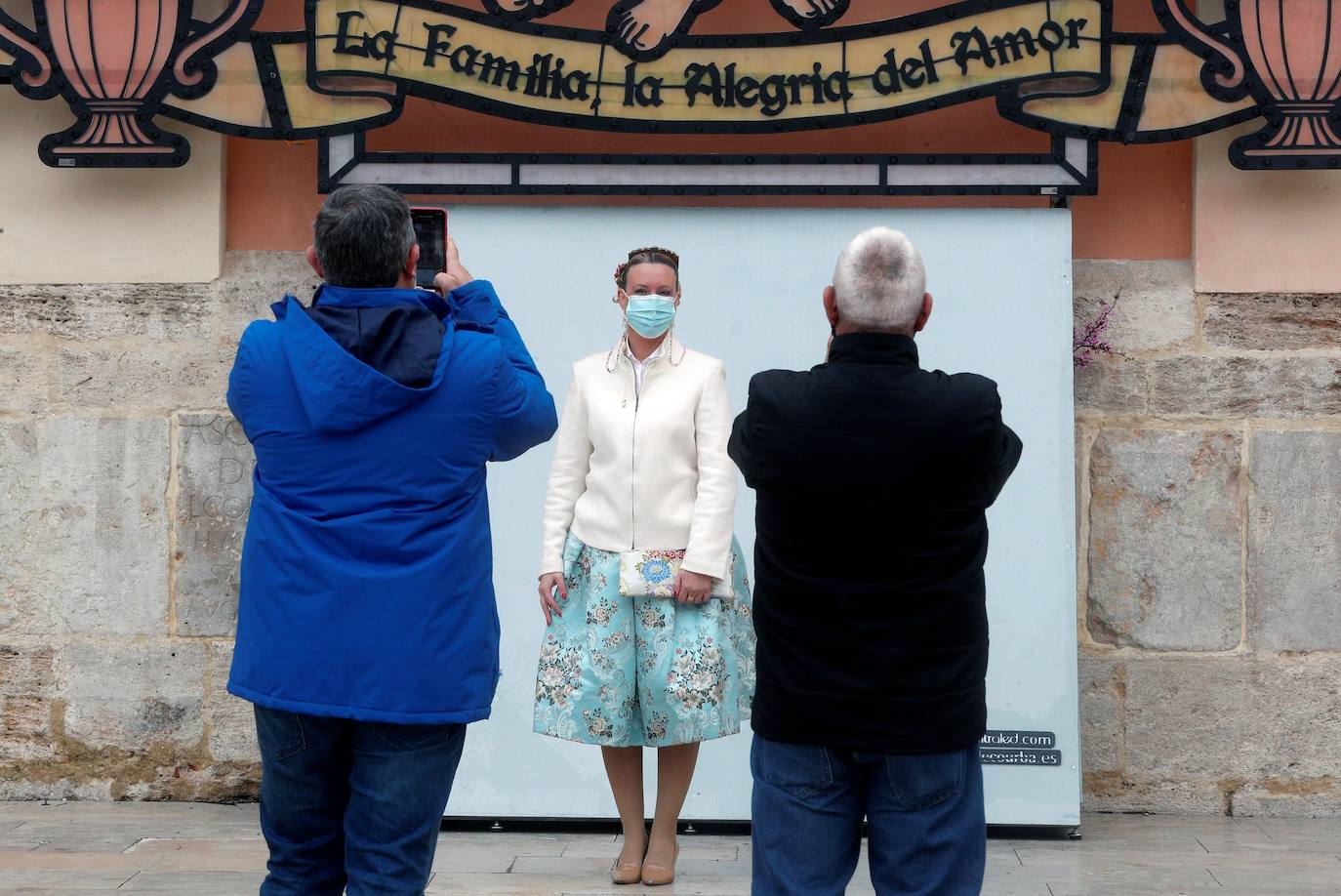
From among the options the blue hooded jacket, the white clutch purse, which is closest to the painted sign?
the white clutch purse

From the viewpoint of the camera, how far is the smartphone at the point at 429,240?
3.18 m

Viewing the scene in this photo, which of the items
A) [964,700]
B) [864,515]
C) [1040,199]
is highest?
[1040,199]

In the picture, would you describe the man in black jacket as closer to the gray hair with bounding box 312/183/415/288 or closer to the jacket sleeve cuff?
the jacket sleeve cuff

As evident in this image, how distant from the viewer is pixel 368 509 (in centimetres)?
267

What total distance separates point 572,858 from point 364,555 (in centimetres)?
224

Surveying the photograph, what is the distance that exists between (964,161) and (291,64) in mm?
2091

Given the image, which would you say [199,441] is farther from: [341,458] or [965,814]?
[965,814]

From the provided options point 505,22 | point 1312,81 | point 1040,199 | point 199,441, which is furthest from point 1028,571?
point 199,441

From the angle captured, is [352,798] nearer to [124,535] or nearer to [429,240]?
[429,240]

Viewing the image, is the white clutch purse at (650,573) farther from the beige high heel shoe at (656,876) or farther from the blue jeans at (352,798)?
the blue jeans at (352,798)

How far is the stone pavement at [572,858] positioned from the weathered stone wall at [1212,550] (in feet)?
0.69

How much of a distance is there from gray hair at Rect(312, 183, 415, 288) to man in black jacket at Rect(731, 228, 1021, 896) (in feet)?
2.16

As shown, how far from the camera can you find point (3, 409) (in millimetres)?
5270

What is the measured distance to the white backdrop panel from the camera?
4.94 metres
